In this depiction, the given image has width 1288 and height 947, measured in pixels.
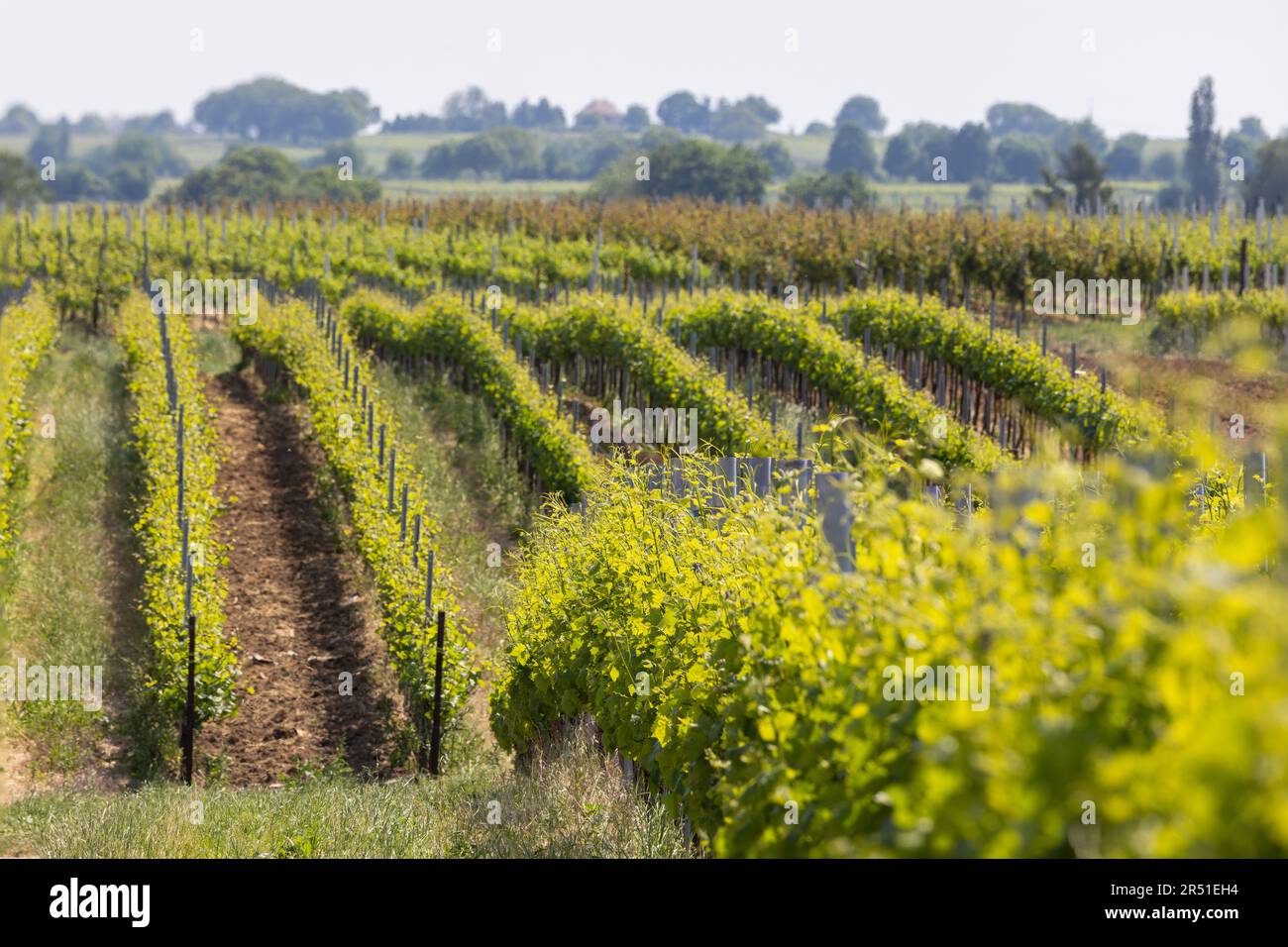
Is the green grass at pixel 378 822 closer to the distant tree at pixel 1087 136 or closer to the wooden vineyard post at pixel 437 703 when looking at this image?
the wooden vineyard post at pixel 437 703

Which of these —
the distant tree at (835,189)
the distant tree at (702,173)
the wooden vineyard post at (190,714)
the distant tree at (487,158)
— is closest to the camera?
the wooden vineyard post at (190,714)

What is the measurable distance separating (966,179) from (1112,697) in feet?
508

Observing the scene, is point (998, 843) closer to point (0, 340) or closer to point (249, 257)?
point (0, 340)

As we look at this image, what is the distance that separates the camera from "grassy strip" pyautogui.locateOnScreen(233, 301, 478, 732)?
1276cm

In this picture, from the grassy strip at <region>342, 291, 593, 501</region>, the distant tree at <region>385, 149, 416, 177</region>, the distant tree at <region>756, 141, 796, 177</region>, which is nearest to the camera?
the grassy strip at <region>342, 291, 593, 501</region>

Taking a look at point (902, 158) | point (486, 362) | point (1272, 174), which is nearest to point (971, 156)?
point (902, 158)

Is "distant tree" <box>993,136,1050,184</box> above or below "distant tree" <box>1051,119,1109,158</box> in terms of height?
below

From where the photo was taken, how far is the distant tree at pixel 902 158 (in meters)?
161

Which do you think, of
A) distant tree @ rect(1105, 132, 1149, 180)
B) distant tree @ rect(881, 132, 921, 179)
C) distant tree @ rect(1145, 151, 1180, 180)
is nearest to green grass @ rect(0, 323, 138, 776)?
distant tree @ rect(881, 132, 921, 179)

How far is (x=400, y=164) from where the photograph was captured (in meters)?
160

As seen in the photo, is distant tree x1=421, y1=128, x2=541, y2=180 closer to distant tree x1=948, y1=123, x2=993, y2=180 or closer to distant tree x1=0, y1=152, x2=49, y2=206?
distant tree x1=948, y1=123, x2=993, y2=180

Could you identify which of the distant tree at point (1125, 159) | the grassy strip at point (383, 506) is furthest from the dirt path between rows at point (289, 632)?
the distant tree at point (1125, 159)

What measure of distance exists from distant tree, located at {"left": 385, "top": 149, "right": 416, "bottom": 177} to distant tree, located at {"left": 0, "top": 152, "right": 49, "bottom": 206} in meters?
64.6

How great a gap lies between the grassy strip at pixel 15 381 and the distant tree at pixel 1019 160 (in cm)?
13740
